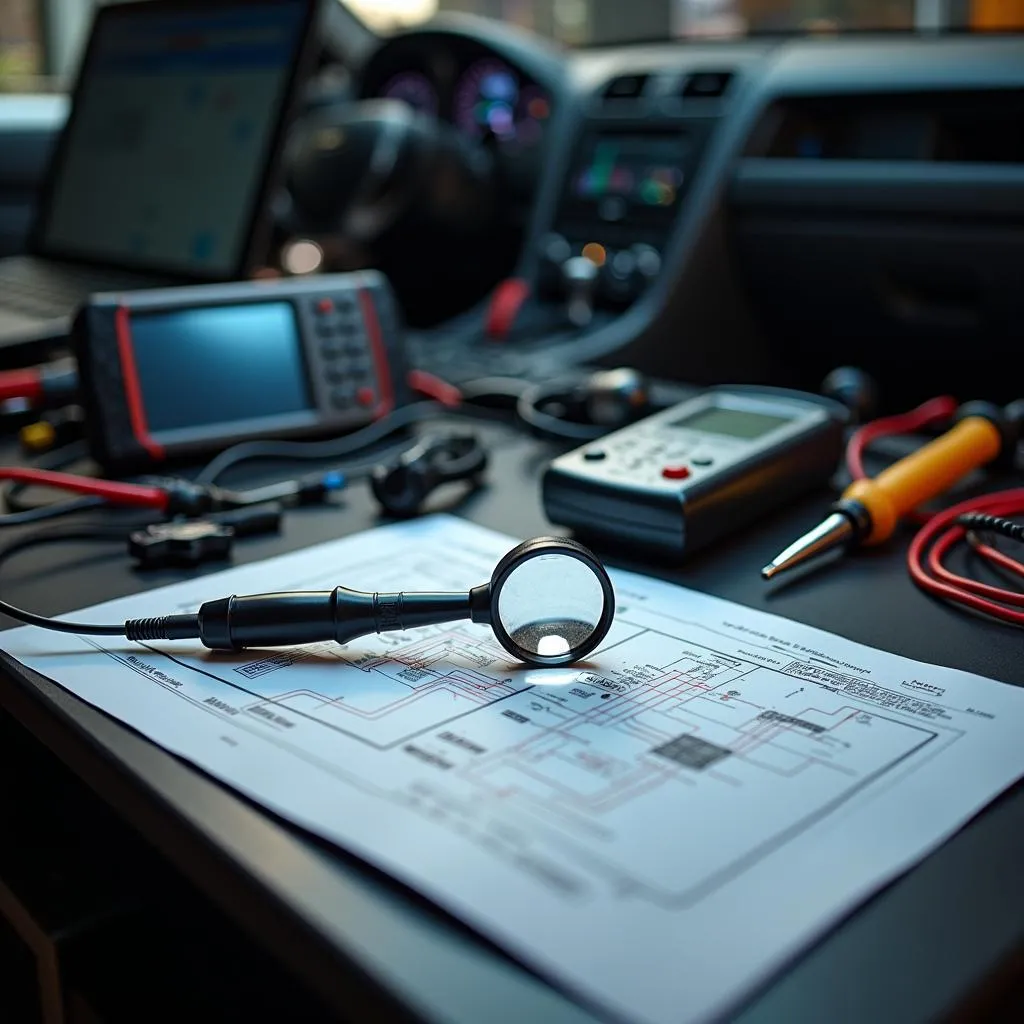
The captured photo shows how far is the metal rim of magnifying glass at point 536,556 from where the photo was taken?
455 millimetres

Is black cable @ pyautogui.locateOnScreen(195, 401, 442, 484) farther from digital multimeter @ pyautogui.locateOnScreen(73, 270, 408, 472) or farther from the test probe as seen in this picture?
the test probe

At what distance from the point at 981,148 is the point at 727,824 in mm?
858

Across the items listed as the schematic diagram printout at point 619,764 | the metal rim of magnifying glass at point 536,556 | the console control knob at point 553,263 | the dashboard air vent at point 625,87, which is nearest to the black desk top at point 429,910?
the schematic diagram printout at point 619,764

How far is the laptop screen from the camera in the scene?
971 millimetres

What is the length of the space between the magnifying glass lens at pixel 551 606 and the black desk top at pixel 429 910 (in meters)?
0.12

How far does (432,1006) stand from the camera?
0.27 meters

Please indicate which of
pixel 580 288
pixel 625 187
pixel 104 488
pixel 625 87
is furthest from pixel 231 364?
pixel 625 87

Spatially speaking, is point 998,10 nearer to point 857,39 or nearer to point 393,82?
point 857,39

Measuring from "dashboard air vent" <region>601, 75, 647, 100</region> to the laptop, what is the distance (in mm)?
342

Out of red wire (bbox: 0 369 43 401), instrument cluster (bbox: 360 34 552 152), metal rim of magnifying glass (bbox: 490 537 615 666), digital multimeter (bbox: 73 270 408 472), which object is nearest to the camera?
metal rim of magnifying glass (bbox: 490 537 615 666)

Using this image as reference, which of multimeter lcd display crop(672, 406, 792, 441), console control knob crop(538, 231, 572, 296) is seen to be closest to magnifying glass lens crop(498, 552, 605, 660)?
multimeter lcd display crop(672, 406, 792, 441)

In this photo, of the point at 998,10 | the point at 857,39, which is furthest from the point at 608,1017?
the point at 998,10

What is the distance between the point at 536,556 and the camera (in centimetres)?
45

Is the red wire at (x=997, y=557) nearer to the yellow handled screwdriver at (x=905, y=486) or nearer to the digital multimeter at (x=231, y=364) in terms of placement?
the yellow handled screwdriver at (x=905, y=486)
